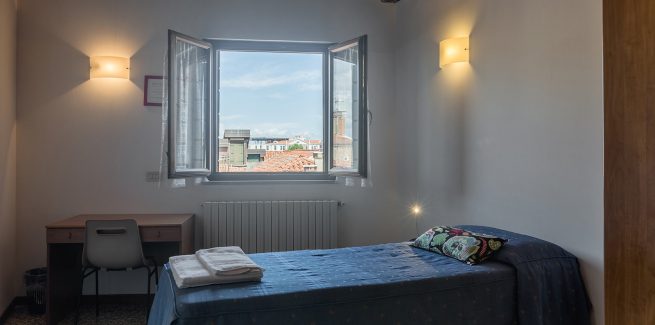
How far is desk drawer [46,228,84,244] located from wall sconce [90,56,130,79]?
125cm

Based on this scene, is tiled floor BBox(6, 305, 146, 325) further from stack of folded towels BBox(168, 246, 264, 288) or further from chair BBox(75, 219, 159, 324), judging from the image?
stack of folded towels BBox(168, 246, 264, 288)

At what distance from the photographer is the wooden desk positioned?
118 inches

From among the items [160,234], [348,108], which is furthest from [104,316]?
[348,108]

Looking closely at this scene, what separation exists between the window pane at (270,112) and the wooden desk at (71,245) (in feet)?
2.82

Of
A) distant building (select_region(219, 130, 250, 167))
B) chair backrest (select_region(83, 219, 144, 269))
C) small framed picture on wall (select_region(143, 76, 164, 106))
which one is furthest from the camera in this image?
distant building (select_region(219, 130, 250, 167))

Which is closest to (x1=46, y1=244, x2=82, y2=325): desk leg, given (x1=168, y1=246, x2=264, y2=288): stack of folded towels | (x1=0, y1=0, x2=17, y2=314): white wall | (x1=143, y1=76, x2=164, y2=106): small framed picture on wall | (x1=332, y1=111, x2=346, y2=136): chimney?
(x1=0, y1=0, x2=17, y2=314): white wall

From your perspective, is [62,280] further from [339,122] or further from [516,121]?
[516,121]

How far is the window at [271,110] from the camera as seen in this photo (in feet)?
12.1

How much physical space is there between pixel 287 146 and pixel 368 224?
3.36 ft

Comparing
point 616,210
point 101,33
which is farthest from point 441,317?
point 101,33

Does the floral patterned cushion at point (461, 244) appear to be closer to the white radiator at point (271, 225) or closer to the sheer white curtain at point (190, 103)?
the white radiator at point (271, 225)

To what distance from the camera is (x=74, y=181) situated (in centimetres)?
354

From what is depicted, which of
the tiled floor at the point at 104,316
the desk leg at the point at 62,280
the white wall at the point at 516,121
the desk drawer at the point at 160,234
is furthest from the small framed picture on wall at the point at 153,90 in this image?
the white wall at the point at 516,121

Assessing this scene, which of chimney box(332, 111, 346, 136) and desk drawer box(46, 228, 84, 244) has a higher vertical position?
chimney box(332, 111, 346, 136)
